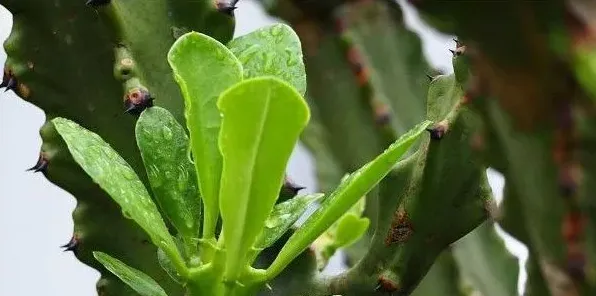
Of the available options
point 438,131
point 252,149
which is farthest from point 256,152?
point 438,131

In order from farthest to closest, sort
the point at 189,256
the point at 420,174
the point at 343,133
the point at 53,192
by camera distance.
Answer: the point at 53,192 → the point at 343,133 → the point at 420,174 → the point at 189,256

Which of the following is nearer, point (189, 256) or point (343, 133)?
point (189, 256)

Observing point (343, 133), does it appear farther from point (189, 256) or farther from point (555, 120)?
point (555, 120)

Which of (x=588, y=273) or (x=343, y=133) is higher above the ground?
(x=588, y=273)

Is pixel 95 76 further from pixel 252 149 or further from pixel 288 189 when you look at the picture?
pixel 252 149

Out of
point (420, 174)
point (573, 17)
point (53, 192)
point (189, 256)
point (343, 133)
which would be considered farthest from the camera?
point (53, 192)

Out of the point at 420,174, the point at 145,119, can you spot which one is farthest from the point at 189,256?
the point at 420,174

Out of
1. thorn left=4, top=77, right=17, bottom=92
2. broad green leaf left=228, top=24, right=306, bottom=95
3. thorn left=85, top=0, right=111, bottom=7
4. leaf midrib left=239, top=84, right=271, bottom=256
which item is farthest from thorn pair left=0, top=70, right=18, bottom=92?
leaf midrib left=239, top=84, right=271, bottom=256
